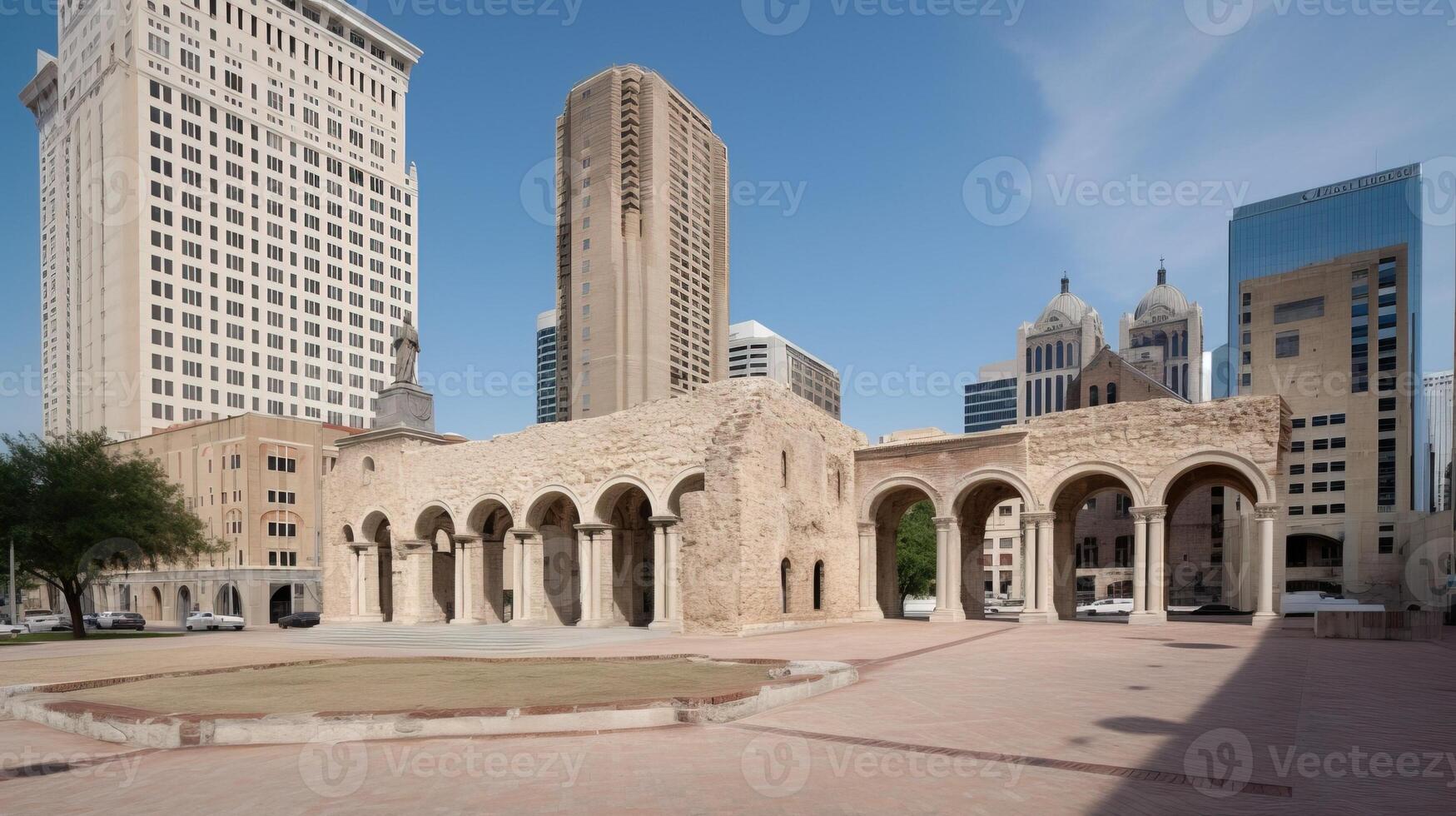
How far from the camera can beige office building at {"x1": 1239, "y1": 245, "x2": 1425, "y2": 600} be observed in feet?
221

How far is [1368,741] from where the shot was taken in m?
7.89

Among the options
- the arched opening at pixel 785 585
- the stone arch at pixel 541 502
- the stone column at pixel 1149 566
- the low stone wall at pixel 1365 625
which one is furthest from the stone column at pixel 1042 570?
the stone arch at pixel 541 502

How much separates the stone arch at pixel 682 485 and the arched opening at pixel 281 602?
40.9 metres

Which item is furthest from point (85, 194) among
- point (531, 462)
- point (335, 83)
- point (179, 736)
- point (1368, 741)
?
point (1368, 741)

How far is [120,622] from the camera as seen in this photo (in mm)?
44344

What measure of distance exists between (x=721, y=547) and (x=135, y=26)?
260ft

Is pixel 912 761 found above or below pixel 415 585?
above

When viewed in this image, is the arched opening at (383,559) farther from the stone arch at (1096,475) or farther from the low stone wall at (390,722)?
the stone arch at (1096,475)

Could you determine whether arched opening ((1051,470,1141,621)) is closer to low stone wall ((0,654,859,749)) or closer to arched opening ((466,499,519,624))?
arched opening ((466,499,519,624))

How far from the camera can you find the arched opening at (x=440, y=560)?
3419 centimetres

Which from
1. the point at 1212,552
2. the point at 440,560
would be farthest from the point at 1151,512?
the point at 1212,552

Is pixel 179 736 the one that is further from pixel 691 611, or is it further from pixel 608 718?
pixel 691 611

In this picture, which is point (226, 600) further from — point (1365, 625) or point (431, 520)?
point (1365, 625)

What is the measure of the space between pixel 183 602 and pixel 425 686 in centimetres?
5692
